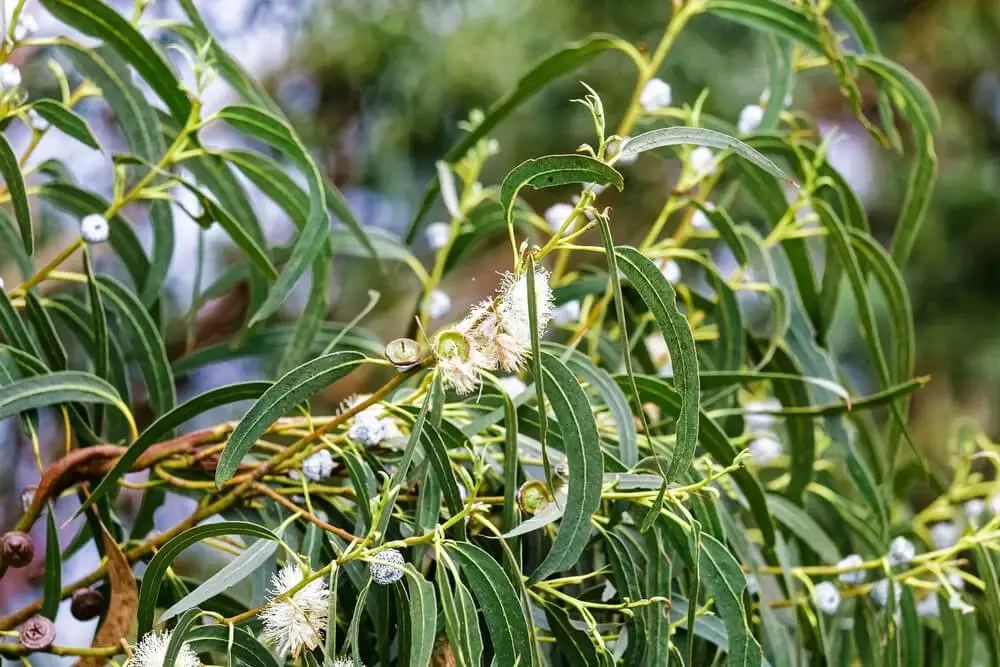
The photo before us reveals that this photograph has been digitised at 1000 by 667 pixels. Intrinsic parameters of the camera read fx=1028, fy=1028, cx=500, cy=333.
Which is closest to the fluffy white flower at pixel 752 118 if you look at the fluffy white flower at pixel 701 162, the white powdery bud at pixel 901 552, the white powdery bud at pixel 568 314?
the fluffy white flower at pixel 701 162

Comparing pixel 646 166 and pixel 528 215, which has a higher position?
pixel 646 166

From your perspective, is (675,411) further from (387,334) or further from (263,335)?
(387,334)

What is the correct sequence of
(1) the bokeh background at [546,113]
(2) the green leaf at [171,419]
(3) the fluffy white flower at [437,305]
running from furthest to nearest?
(1) the bokeh background at [546,113] → (3) the fluffy white flower at [437,305] → (2) the green leaf at [171,419]

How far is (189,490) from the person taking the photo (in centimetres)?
56

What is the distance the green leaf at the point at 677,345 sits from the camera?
0.43 m

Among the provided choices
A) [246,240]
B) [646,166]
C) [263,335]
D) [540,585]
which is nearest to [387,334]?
[646,166]

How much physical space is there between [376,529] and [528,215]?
1.16ft

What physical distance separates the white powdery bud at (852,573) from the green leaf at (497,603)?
0.31m

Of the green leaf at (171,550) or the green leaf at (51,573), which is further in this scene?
the green leaf at (51,573)

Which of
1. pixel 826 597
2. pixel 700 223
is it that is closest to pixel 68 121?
pixel 700 223

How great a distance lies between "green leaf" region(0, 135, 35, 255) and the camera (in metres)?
0.54

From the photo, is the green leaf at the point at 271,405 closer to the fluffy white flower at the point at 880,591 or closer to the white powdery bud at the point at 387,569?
the white powdery bud at the point at 387,569

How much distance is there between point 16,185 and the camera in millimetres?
547

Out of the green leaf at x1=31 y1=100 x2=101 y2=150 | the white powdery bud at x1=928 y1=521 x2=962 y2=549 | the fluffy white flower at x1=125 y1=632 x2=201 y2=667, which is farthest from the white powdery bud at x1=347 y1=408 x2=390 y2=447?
the white powdery bud at x1=928 y1=521 x2=962 y2=549
